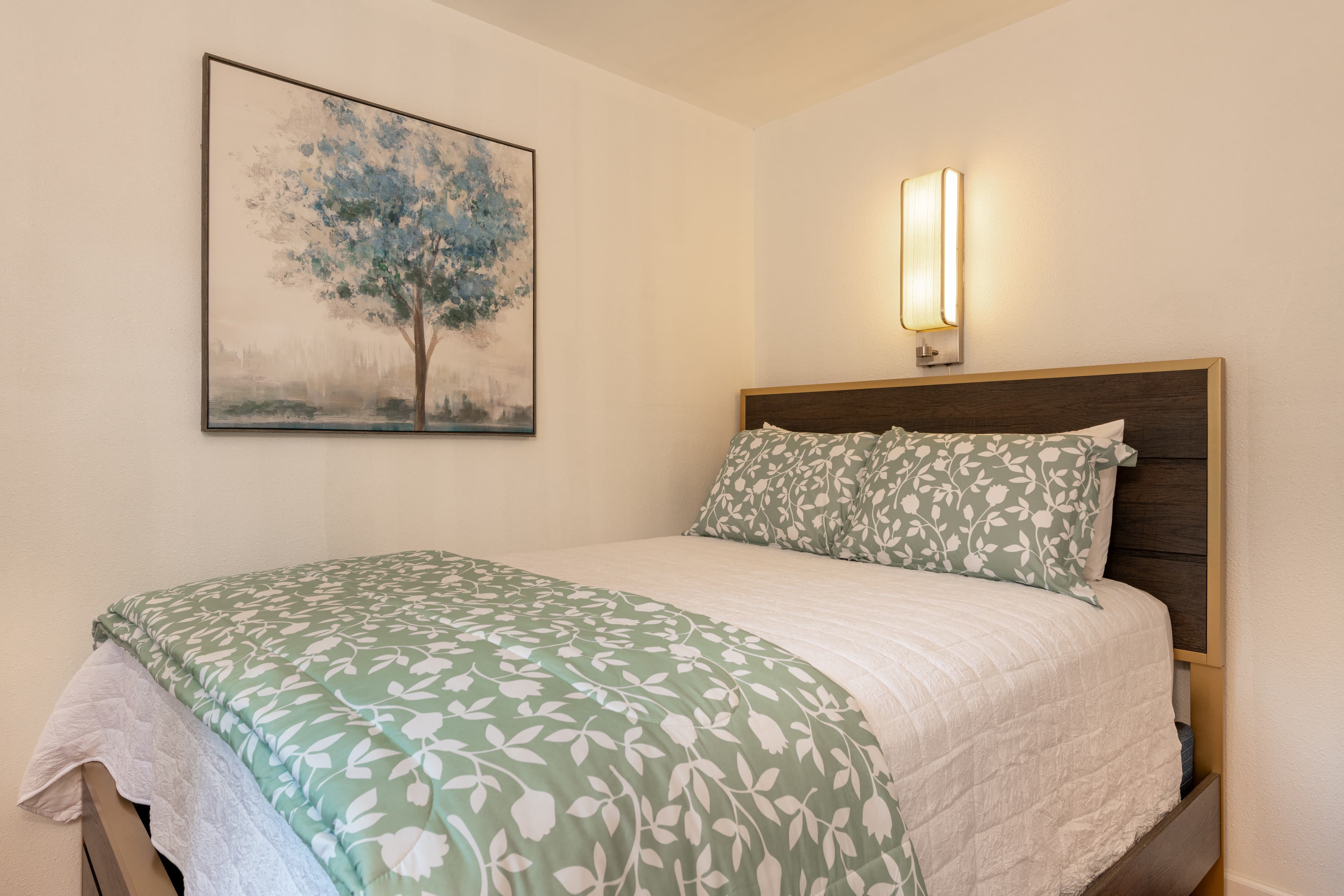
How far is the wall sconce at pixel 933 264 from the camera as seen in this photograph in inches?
93.7

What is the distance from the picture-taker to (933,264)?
2.40 metres

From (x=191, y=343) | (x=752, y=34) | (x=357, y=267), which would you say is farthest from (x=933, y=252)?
(x=191, y=343)

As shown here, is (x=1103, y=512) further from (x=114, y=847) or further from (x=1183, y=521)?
(x=114, y=847)

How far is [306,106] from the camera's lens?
1946mm

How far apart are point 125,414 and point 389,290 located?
0.70 metres

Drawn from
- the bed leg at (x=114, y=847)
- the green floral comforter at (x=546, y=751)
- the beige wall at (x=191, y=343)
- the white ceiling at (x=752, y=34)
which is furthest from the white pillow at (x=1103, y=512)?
the bed leg at (x=114, y=847)

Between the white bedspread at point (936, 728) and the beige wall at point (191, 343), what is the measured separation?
1.04 feet

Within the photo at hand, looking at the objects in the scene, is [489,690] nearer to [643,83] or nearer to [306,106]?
[306,106]

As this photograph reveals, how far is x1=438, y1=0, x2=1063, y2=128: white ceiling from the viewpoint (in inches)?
87.1

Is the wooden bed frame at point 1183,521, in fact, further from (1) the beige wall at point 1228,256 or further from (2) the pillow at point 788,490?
(2) the pillow at point 788,490

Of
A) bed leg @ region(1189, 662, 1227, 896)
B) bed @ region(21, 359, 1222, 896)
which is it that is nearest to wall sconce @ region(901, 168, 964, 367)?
bed @ region(21, 359, 1222, 896)

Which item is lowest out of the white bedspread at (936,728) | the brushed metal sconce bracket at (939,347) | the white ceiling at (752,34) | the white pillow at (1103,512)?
the white bedspread at (936,728)

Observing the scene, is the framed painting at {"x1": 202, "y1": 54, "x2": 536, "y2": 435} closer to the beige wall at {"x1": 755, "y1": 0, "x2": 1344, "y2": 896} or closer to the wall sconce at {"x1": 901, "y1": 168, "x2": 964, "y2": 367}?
the wall sconce at {"x1": 901, "y1": 168, "x2": 964, "y2": 367}

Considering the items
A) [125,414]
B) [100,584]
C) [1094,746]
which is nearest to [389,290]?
[125,414]
